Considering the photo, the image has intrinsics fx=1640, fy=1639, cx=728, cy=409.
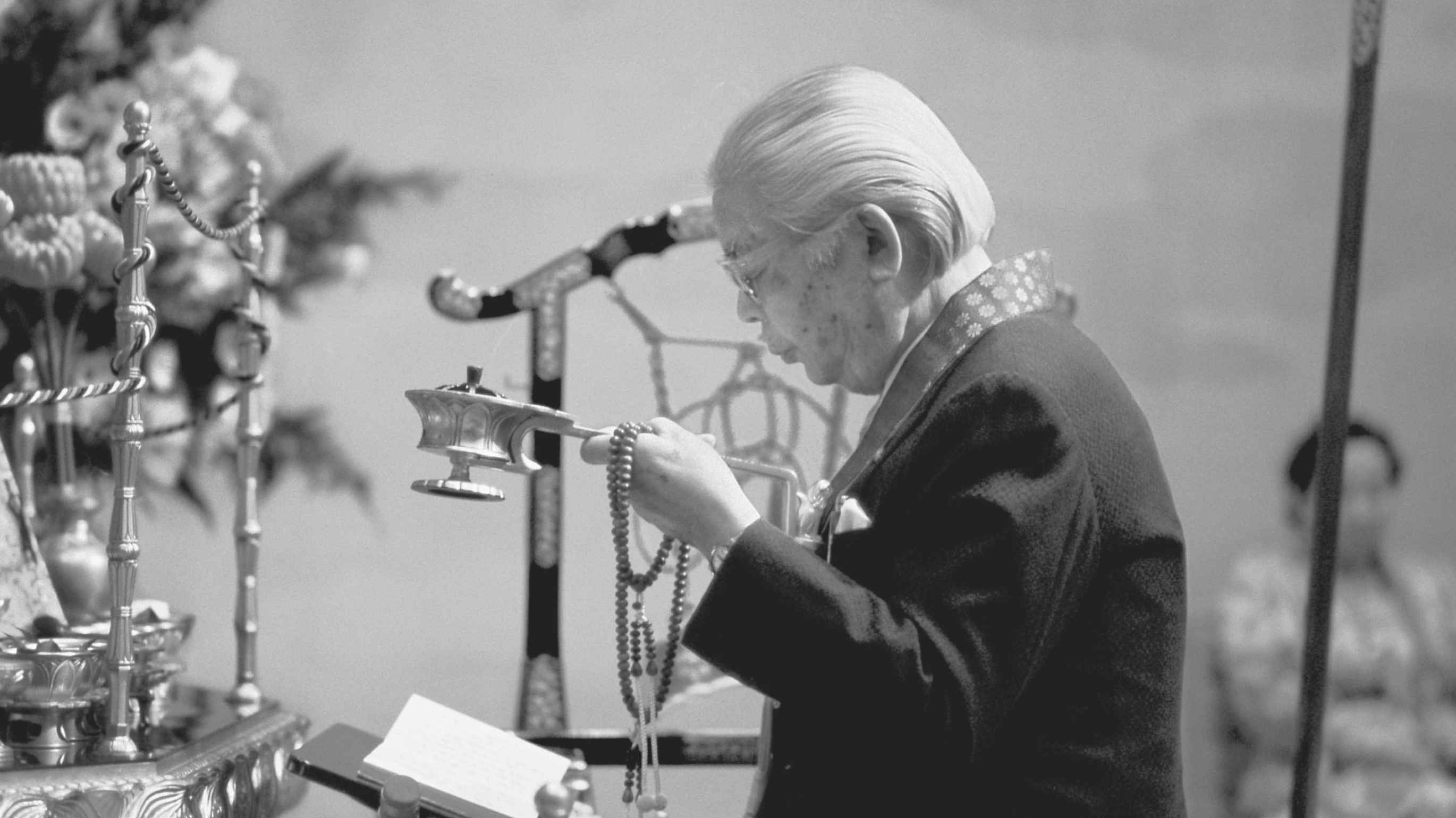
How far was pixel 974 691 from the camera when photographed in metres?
1.28

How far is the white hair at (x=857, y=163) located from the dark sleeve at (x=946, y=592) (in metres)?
0.18

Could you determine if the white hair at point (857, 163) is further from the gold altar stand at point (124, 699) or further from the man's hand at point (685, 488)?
the gold altar stand at point (124, 699)

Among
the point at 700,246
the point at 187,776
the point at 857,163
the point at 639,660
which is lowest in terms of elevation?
the point at 187,776

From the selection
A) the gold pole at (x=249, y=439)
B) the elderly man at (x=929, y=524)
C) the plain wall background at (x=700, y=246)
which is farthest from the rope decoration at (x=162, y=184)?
the plain wall background at (x=700, y=246)

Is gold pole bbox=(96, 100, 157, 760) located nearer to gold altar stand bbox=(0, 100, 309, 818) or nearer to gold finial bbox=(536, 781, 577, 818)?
gold altar stand bbox=(0, 100, 309, 818)

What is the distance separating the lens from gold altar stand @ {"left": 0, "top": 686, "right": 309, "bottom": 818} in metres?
1.62

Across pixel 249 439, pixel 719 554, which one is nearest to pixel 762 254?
pixel 719 554

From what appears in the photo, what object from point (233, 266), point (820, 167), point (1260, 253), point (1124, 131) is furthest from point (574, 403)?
point (820, 167)

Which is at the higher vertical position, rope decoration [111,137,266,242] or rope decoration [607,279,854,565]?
rope decoration [111,137,266,242]

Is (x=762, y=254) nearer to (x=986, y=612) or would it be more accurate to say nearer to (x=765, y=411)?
(x=986, y=612)

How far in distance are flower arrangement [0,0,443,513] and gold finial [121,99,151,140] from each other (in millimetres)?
1552

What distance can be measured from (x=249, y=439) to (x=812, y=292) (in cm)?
121

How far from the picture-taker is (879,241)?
4.82ft

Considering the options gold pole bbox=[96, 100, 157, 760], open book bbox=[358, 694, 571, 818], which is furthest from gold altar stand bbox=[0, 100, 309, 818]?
open book bbox=[358, 694, 571, 818]
